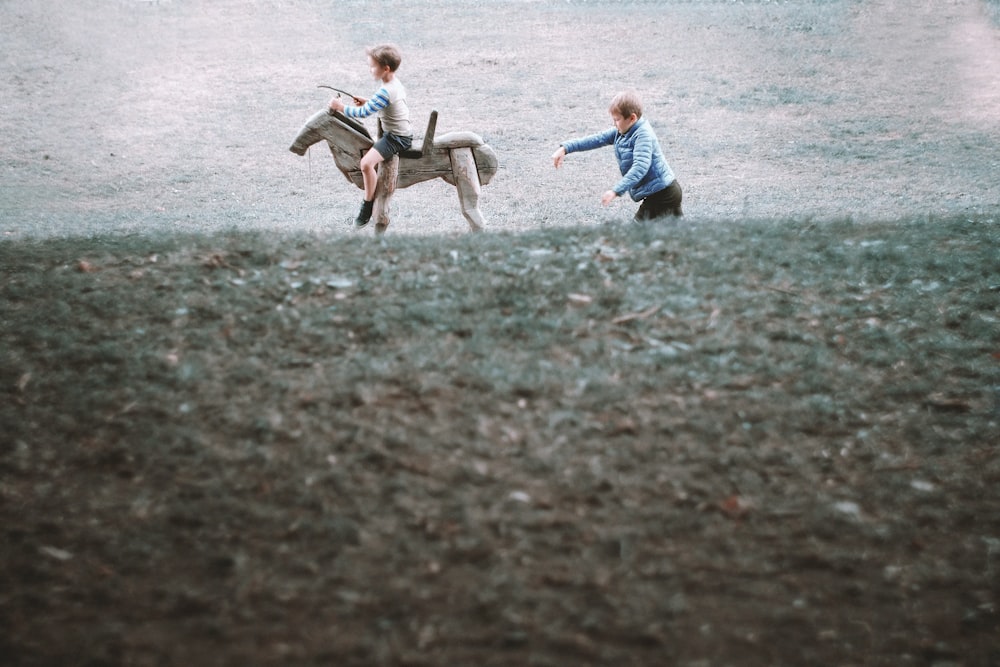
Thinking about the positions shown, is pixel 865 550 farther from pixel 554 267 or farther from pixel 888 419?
pixel 554 267

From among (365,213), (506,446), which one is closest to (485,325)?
(506,446)

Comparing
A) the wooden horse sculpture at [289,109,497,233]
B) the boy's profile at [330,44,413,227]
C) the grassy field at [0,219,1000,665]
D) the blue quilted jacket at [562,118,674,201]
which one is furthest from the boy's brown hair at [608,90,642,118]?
the grassy field at [0,219,1000,665]

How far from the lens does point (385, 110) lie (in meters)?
6.66

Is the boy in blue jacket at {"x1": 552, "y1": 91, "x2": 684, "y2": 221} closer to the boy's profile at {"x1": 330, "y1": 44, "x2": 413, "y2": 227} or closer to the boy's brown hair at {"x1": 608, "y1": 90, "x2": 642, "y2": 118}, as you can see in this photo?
the boy's brown hair at {"x1": 608, "y1": 90, "x2": 642, "y2": 118}

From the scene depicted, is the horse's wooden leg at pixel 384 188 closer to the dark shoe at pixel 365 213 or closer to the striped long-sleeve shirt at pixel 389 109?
the dark shoe at pixel 365 213

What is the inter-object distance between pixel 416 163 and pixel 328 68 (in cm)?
689

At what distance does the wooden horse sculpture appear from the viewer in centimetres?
688

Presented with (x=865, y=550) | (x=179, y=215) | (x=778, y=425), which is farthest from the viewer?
(x=179, y=215)

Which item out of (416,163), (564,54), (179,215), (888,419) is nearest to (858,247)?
(888,419)

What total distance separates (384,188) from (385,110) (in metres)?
0.64

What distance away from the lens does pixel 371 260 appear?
4859 millimetres

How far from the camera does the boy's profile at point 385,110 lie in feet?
21.7

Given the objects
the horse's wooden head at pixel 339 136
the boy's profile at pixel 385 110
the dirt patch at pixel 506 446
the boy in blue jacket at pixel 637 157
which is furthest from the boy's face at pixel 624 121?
the horse's wooden head at pixel 339 136

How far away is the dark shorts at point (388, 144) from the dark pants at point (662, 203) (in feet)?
6.62
